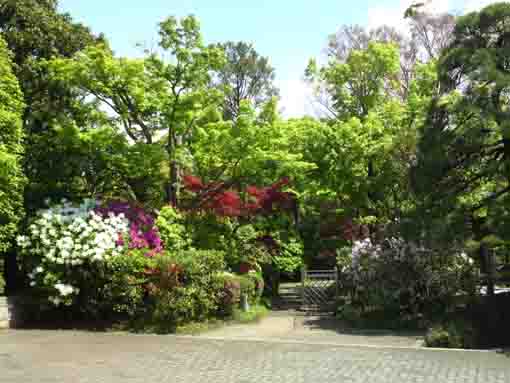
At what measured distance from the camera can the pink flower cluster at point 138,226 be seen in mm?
16156

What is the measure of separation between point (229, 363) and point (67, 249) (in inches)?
264

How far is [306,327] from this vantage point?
52.7ft

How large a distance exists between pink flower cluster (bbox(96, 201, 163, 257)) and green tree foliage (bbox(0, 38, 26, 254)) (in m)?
2.34

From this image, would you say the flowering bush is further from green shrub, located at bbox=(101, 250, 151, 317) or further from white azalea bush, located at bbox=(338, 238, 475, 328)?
green shrub, located at bbox=(101, 250, 151, 317)

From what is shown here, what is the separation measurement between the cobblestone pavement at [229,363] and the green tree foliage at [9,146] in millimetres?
4143

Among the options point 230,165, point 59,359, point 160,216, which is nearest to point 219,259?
point 160,216

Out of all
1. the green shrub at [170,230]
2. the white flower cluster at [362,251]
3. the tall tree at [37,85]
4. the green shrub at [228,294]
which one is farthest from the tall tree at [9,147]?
the white flower cluster at [362,251]

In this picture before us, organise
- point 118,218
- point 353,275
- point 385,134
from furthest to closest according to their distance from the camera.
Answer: point 385,134 < point 353,275 < point 118,218

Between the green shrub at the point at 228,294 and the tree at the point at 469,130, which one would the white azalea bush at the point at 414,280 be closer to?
the tree at the point at 469,130

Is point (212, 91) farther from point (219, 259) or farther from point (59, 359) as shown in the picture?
point (59, 359)

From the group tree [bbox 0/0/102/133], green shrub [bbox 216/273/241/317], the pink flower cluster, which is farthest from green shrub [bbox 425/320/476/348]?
tree [bbox 0/0/102/133]

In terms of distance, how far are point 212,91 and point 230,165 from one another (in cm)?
248

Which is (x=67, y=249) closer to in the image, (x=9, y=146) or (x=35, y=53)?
(x=9, y=146)

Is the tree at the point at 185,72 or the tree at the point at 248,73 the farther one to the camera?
the tree at the point at 248,73
